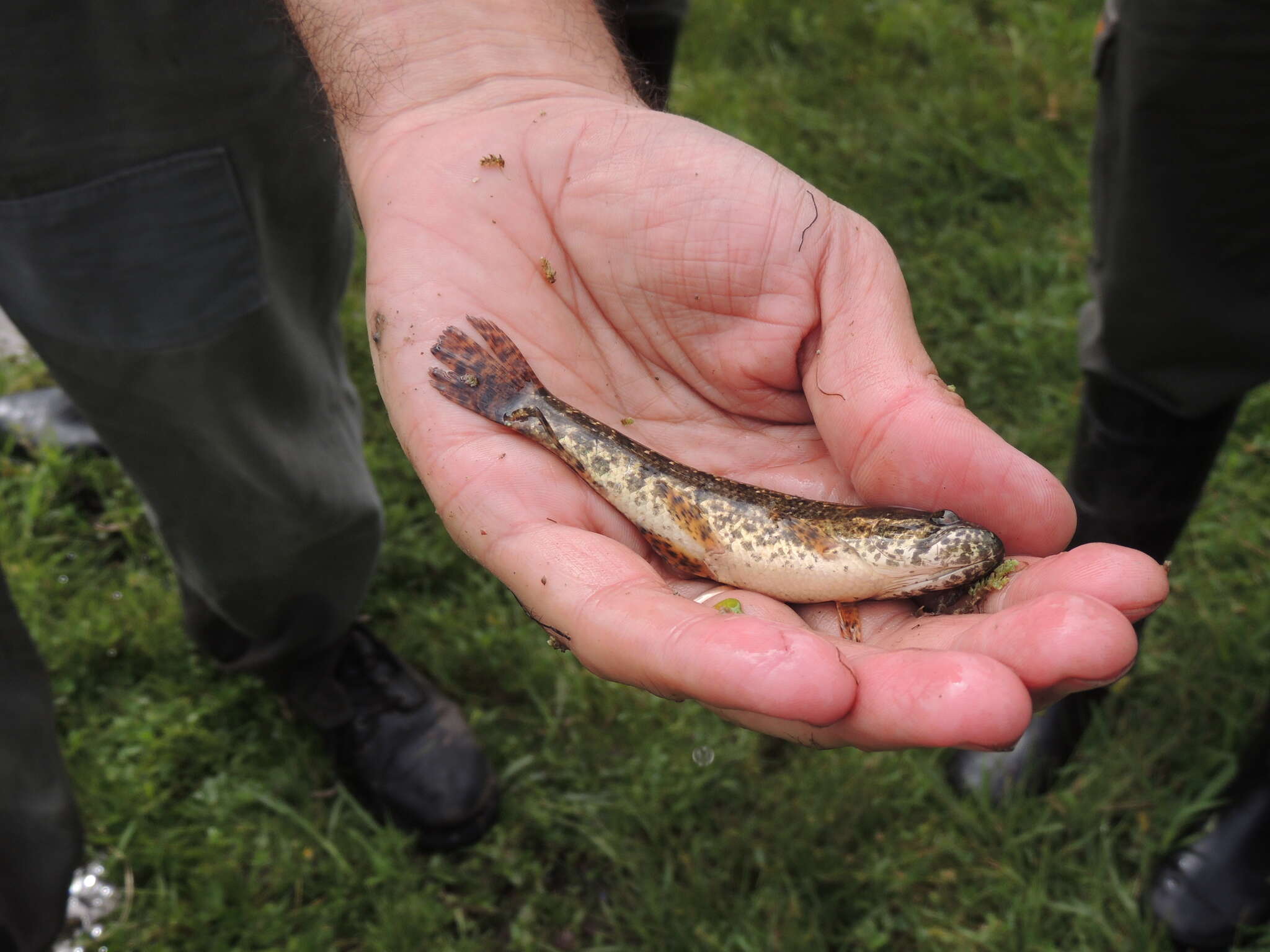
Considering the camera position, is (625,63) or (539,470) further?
(625,63)

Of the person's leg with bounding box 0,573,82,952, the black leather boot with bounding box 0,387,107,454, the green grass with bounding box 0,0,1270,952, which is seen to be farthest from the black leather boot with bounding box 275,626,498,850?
the black leather boot with bounding box 0,387,107,454

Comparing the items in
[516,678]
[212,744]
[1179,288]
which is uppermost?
[1179,288]

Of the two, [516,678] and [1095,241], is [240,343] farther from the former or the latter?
[1095,241]

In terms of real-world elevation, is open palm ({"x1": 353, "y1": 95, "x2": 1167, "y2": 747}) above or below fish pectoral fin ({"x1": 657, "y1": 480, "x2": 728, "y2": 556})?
above

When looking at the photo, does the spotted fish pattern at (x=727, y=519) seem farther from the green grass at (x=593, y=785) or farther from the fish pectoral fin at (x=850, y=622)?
the green grass at (x=593, y=785)

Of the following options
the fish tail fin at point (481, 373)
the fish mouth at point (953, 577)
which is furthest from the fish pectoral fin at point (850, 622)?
the fish tail fin at point (481, 373)

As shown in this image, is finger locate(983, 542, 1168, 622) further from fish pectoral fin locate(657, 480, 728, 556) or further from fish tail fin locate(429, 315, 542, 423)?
fish tail fin locate(429, 315, 542, 423)

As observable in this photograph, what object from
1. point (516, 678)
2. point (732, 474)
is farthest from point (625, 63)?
point (516, 678)
